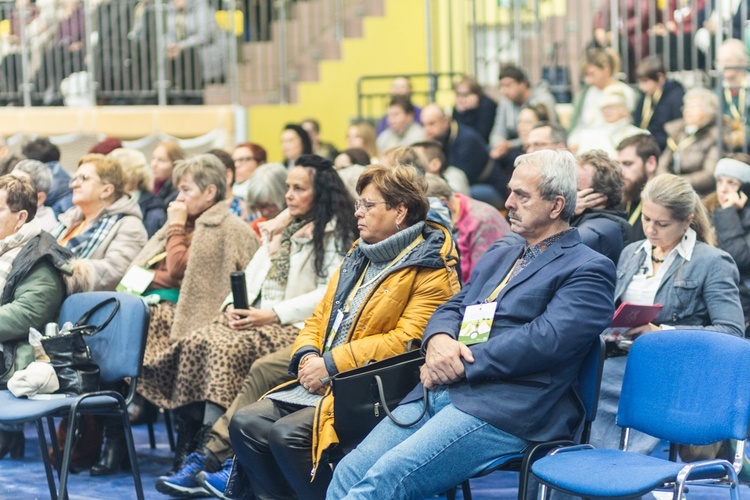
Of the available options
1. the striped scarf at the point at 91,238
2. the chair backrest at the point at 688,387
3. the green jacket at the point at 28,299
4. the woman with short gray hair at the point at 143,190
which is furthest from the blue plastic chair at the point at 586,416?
the woman with short gray hair at the point at 143,190

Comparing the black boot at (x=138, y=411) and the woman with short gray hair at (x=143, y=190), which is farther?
the woman with short gray hair at (x=143, y=190)

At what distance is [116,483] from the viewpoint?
5148 mm

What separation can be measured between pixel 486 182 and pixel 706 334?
4359 millimetres

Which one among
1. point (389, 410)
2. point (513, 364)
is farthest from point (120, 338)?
point (513, 364)

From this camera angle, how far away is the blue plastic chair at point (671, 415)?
10.9ft

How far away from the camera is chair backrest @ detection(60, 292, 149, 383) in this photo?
466 cm

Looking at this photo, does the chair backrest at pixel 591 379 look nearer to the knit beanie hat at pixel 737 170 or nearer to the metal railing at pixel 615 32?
the knit beanie hat at pixel 737 170

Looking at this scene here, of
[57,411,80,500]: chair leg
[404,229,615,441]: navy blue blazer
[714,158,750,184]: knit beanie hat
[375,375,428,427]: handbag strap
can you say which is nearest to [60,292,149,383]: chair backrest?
[57,411,80,500]: chair leg

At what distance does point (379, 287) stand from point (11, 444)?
2402 mm

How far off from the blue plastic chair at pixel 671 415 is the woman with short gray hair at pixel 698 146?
291 cm

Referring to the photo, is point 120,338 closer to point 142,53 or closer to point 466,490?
point 466,490

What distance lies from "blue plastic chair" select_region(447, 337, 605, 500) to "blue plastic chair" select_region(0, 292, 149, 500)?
5.13 ft

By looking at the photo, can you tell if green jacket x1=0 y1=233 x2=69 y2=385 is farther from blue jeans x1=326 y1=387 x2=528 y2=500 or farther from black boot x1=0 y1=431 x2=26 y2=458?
blue jeans x1=326 y1=387 x2=528 y2=500

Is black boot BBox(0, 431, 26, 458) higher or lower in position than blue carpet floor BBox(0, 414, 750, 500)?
higher
